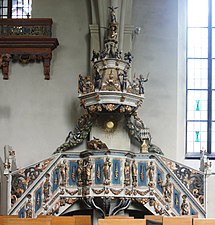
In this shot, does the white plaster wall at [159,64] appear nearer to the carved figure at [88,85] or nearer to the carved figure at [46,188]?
the carved figure at [88,85]

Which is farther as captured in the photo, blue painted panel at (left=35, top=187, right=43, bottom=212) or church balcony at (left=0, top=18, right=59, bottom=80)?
church balcony at (left=0, top=18, right=59, bottom=80)

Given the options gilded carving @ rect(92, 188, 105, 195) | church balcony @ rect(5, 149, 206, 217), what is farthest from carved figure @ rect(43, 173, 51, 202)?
gilded carving @ rect(92, 188, 105, 195)

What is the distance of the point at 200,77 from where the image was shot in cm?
1808

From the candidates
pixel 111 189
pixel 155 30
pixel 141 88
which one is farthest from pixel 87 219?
pixel 155 30

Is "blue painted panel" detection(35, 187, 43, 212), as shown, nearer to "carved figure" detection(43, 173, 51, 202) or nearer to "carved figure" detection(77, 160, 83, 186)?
"carved figure" detection(43, 173, 51, 202)

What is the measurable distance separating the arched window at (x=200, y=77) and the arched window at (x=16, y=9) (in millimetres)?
4519

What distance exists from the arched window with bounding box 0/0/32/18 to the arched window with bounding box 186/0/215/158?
4519 millimetres

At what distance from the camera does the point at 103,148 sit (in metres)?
15.7

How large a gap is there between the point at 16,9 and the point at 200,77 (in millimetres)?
5468

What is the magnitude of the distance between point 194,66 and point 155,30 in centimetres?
157

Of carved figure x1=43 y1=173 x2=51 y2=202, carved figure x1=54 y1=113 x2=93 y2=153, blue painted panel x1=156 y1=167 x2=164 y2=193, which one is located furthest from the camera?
carved figure x1=54 y1=113 x2=93 y2=153

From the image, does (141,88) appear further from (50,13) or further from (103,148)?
(50,13)

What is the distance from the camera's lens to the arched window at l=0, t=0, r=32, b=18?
18.1 m

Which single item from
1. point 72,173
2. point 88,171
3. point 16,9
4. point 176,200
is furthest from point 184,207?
point 16,9
